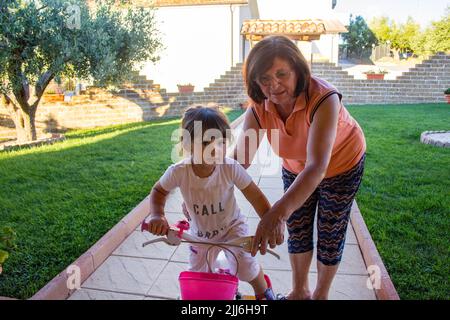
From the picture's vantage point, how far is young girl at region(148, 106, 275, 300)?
75.9 inches

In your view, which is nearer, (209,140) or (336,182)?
(209,140)

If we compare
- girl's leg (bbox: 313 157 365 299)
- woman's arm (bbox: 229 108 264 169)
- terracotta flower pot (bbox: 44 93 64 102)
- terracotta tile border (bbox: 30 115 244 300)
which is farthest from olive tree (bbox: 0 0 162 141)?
girl's leg (bbox: 313 157 365 299)

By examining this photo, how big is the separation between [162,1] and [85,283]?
14394 millimetres

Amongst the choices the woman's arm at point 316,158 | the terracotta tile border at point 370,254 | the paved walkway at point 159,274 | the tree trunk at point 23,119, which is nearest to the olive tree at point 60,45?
the tree trunk at point 23,119

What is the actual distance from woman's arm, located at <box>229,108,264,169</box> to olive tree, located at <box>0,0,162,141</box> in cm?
646

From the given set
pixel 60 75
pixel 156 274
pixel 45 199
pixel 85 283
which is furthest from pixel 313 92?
pixel 60 75

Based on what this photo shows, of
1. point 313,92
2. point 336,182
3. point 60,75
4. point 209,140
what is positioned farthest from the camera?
point 60,75

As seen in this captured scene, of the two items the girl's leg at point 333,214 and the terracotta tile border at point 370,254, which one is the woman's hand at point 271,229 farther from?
the terracotta tile border at point 370,254

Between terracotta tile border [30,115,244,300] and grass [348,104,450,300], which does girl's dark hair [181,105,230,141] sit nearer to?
terracotta tile border [30,115,244,300]

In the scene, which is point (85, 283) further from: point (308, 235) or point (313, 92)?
point (313, 92)

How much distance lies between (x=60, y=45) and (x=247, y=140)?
6.73 metres

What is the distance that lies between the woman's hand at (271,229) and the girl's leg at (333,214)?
67cm

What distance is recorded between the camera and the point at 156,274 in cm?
293

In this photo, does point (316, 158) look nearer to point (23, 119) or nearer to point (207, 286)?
point (207, 286)
